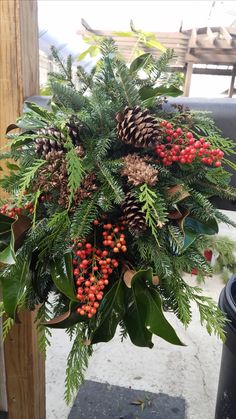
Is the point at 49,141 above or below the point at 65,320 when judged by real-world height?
above

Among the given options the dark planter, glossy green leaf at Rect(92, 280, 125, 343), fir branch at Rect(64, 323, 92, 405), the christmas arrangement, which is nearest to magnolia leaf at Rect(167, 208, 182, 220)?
the christmas arrangement

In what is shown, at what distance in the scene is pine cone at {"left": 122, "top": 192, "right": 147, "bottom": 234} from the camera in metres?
0.43

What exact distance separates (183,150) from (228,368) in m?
0.83

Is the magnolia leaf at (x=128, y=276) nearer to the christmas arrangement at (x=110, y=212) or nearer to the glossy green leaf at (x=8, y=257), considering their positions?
the christmas arrangement at (x=110, y=212)

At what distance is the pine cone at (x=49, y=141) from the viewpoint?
0.48 meters

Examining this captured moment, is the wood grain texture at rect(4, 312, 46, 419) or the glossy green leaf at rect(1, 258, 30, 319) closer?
the glossy green leaf at rect(1, 258, 30, 319)

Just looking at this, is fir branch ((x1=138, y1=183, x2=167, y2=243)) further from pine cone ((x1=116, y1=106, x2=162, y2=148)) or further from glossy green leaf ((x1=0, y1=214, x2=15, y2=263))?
glossy green leaf ((x1=0, y1=214, x2=15, y2=263))

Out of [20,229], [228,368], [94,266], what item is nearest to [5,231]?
[20,229]

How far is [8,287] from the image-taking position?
1.63 ft

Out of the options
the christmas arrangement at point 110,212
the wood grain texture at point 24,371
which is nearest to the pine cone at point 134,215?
the christmas arrangement at point 110,212

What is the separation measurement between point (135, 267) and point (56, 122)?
0.23 m

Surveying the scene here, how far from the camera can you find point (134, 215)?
433mm

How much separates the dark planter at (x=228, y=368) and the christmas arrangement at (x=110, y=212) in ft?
1.72

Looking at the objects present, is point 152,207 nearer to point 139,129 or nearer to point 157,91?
point 139,129
